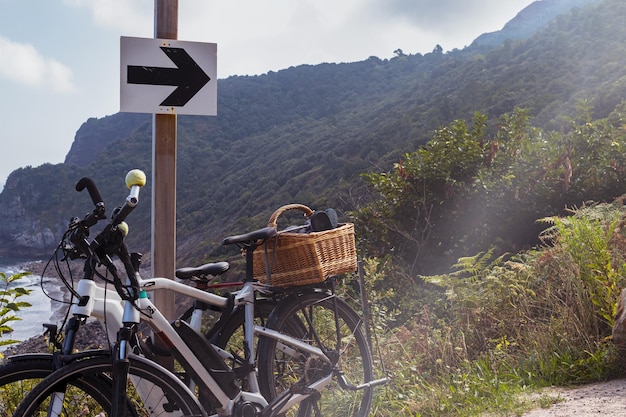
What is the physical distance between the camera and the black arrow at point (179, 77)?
3465mm

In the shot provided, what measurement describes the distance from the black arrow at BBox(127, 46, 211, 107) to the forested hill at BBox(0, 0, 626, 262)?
10.3m

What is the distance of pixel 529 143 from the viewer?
336 inches

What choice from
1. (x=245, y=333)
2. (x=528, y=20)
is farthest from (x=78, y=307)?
(x=528, y=20)

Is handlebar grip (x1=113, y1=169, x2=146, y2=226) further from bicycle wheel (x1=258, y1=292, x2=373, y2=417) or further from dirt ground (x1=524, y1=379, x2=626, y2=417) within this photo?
dirt ground (x1=524, y1=379, x2=626, y2=417)

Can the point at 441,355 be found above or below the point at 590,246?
below

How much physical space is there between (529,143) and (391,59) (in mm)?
85545

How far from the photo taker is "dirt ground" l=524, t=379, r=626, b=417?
333 centimetres

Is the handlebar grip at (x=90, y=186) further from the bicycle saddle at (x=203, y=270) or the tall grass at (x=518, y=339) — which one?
the tall grass at (x=518, y=339)

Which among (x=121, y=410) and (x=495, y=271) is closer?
(x=121, y=410)

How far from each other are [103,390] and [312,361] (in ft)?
4.56

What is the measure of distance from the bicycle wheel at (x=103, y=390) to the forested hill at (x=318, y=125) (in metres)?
11.2

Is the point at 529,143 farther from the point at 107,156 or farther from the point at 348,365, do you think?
the point at 107,156

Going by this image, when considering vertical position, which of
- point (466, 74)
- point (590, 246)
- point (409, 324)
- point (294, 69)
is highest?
point (294, 69)

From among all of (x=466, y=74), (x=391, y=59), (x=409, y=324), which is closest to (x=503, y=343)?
(x=409, y=324)
